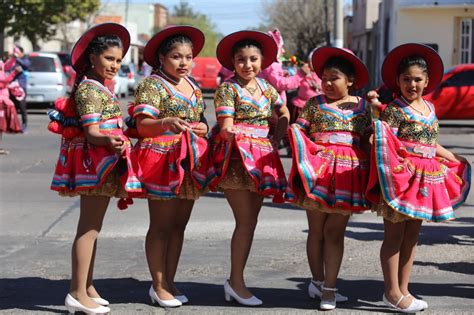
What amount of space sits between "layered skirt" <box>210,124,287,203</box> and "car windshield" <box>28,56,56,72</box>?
75.0 ft

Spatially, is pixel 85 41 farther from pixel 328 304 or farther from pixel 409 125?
pixel 328 304

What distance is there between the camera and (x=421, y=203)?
594cm

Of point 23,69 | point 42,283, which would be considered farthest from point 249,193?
point 23,69

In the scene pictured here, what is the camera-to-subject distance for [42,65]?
2833 centimetres

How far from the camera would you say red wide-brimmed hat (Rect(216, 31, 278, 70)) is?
632cm

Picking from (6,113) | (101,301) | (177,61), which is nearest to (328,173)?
(177,61)

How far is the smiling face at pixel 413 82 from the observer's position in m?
6.14

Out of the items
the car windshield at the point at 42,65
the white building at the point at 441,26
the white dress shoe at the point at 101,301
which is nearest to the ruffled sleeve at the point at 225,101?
the white dress shoe at the point at 101,301

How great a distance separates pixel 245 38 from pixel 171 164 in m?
1.00

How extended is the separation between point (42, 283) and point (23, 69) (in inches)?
589

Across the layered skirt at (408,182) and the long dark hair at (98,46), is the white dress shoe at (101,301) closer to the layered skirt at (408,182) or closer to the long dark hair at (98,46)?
the long dark hair at (98,46)

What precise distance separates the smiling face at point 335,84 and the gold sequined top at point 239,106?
1.38 feet

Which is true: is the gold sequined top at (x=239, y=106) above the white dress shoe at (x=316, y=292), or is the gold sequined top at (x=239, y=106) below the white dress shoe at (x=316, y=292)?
above

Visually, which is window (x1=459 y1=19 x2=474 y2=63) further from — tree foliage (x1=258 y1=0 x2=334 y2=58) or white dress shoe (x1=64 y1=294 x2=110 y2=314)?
white dress shoe (x1=64 y1=294 x2=110 y2=314)
